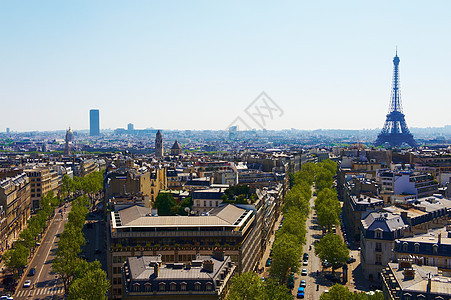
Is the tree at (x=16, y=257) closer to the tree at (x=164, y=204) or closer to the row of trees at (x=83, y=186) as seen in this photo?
the tree at (x=164, y=204)

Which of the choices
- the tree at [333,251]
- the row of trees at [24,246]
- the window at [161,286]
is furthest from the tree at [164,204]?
the window at [161,286]

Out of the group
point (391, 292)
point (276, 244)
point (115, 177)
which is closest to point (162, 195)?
point (115, 177)

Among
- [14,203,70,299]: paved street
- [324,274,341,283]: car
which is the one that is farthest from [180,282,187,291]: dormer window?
[324,274,341,283]: car

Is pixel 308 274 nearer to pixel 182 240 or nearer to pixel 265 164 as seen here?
pixel 182 240

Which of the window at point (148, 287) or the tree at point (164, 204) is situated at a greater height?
the tree at point (164, 204)

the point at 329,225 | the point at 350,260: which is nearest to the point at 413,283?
the point at 350,260

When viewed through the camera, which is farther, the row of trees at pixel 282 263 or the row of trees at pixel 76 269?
the row of trees at pixel 76 269

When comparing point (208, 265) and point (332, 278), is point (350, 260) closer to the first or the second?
point (332, 278)

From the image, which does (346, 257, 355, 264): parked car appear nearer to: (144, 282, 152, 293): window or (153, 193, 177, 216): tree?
(153, 193, 177, 216): tree
